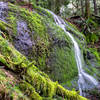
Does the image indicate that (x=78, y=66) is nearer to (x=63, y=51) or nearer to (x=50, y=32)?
(x=63, y=51)

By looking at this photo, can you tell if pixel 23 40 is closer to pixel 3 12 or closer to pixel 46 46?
pixel 46 46

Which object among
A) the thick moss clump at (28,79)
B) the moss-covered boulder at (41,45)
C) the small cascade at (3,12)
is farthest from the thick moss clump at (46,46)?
the thick moss clump at (28,79)

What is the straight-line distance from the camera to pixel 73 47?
24.7ft

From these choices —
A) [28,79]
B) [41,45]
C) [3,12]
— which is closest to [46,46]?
[41,45]

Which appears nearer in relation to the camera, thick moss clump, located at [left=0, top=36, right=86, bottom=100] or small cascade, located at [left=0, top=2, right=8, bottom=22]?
thick moss clump, located at [left=0, top=36, right=86, bottom=100]

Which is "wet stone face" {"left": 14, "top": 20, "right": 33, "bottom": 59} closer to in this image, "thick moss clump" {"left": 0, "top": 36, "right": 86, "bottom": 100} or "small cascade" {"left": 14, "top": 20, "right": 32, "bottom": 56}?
"small cascade" {"left": 14, "top": 20, "right": 32, "bottom": 56}

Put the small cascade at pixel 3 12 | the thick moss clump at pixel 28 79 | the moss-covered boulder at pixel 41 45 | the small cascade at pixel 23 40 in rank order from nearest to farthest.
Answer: the thick moss clump at pixel 28 79 → the moss-covered boulder at pixel 41 45 → the small cascade at pixel 23 40 → the small cascade at pixel 3 12

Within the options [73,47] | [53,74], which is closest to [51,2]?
[73,47]

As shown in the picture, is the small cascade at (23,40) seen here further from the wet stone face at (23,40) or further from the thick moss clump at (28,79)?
the thick moss clump at (28,79)

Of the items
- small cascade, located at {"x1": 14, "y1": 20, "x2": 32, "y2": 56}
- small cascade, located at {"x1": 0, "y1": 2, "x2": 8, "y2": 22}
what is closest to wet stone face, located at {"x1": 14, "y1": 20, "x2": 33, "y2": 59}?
small cascade, located at {"x1": 14, "y1": 20, "x2": 32, "y2": 56}

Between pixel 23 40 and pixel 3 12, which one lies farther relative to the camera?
pixel 3 12

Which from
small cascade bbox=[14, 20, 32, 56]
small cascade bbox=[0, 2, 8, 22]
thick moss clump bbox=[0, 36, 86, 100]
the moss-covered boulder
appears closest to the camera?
thick moss clump bbox=[0, 36, 86, 100]

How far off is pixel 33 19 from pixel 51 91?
14.3 feet

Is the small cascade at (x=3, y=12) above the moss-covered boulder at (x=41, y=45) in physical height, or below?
above
